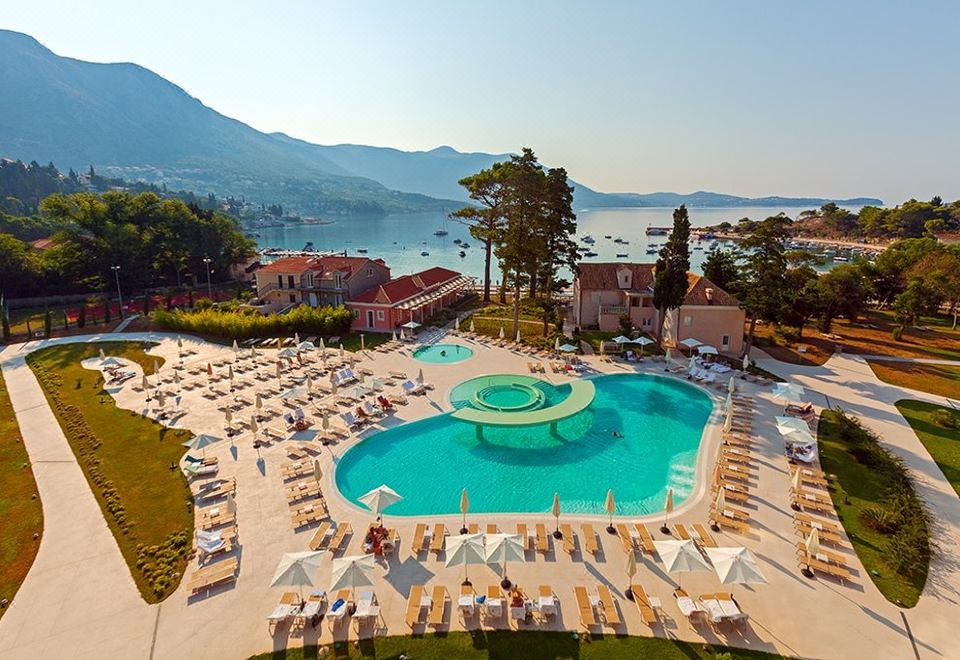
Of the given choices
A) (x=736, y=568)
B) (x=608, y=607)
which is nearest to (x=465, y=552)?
(x=608, y=607)

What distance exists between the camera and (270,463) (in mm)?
22531

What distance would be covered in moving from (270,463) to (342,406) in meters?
6.71

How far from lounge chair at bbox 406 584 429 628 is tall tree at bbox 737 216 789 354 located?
106ft

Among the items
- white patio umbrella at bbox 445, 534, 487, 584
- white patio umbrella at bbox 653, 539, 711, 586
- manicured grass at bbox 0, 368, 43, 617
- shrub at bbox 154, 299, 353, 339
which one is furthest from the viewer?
shrub at bbox 154, 299, 353, 339

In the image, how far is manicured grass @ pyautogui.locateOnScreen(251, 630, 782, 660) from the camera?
12.4 meters

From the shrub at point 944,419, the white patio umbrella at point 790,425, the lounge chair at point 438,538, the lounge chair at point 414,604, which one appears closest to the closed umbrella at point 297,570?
the lounge chair at point 414,604

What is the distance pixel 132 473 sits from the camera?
21781 millimetres

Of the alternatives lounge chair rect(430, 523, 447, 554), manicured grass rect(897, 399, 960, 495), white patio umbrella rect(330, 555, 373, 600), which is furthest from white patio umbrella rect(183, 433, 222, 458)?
manicured grass rect(897, 399, 960, 495)

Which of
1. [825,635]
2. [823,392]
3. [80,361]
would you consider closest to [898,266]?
[823,392]

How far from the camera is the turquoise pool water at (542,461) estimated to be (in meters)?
20.1

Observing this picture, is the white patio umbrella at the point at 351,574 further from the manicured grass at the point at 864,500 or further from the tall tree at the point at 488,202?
the tall tree at the point at 488,202

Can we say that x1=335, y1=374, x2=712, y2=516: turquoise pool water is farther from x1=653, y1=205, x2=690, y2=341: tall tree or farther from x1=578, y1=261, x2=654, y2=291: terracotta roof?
x1=578, y1=261, x2=654, y2=291: terracotta roof

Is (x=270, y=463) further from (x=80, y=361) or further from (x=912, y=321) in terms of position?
(x=912, y=321)

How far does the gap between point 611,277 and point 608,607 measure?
34482 mm
